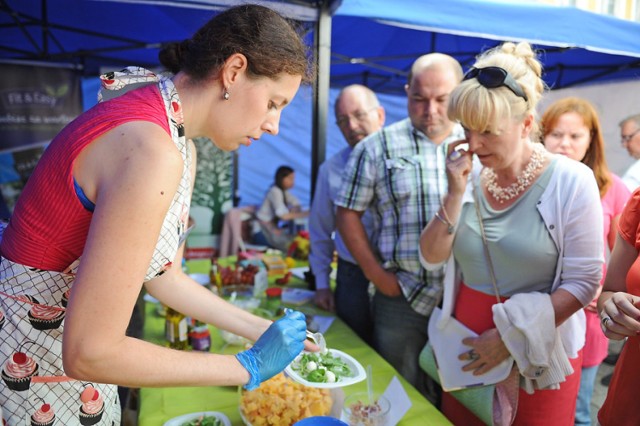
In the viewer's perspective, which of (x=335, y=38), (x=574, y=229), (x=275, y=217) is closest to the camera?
(x=574, y=229)

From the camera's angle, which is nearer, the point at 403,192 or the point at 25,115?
the point at 403,192

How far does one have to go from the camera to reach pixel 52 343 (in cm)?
104

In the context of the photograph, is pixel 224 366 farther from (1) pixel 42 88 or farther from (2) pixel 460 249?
(1) pixel 42 88

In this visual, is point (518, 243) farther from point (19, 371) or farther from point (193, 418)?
point (19, 371)

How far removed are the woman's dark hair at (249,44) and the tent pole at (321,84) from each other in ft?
5.90

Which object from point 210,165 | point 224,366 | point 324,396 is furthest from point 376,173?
point 210,165

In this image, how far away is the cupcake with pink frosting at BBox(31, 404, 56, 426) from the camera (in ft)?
3.46

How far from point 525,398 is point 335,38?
4.66 metres

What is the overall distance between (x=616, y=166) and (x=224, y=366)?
637 cm

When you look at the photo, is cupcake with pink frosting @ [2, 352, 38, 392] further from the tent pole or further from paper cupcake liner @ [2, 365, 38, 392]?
the tent pole

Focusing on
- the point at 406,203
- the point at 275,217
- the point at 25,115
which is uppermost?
the point at 25,115

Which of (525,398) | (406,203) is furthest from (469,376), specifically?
(406,203)

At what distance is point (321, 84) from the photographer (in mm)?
2910

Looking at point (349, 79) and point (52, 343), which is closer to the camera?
point (52, 343)
